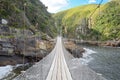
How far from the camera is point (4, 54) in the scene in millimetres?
31156


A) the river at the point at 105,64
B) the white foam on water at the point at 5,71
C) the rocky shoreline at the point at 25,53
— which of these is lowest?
the river at the point at 105,64

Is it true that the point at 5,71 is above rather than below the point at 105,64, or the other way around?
above

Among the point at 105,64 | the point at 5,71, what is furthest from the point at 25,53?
the point at 105,64

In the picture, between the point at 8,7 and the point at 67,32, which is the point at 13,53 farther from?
the point at 67,32

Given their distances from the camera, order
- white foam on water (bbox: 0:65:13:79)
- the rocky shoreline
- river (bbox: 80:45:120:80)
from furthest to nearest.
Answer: the rocky shoreline → river (bbox: 80:45:120:80) → white foam on water (bbox: 0:65:13:79)

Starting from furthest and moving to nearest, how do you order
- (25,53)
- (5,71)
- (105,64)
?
(105,64) < (25,53) < (5,71)

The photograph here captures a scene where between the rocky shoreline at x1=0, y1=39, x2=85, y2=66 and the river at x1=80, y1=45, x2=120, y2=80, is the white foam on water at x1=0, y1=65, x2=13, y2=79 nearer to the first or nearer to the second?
the rocky shoreline at x1=0, y1=39, x2=85, y2=66

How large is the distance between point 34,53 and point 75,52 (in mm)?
14253

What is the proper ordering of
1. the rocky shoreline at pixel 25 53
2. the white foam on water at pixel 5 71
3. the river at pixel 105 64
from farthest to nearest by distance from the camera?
the rocky shoreline at pixel 25 53
the river at pixel 105 64
the white foam on water at pixel 5 71

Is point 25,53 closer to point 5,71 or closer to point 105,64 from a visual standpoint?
point 5,71

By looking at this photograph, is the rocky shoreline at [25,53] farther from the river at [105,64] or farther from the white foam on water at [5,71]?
the river at [105,64]

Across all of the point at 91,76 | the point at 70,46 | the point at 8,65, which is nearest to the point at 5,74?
the point at 8,65

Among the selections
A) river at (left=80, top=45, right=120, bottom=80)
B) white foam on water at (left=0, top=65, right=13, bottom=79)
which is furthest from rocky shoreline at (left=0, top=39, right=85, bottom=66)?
river at (left=80, top=45, right=120, bottom=80)

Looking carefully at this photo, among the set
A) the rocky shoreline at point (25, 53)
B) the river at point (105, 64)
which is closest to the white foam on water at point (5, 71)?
the rocky shoreline at point (25, 53)
